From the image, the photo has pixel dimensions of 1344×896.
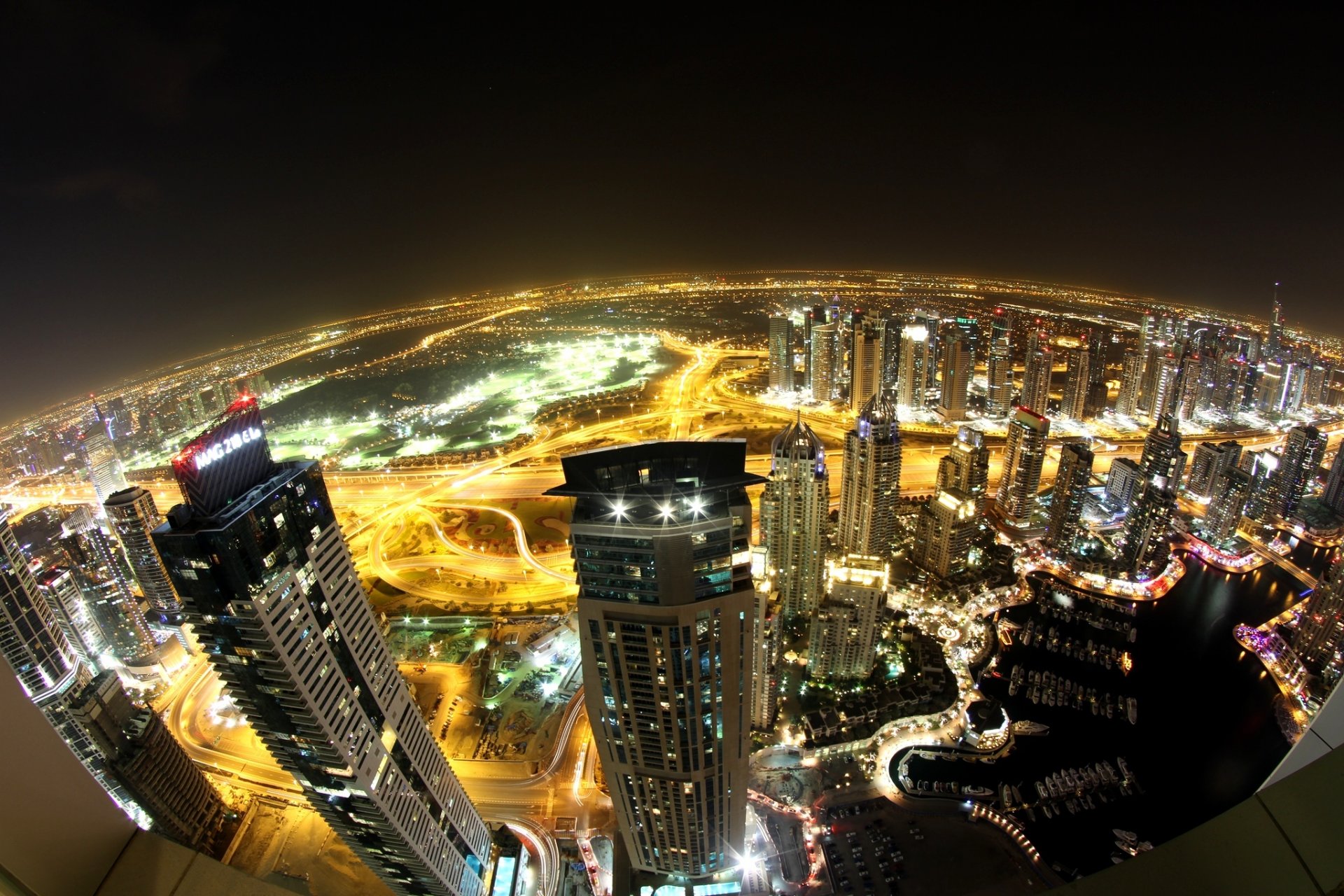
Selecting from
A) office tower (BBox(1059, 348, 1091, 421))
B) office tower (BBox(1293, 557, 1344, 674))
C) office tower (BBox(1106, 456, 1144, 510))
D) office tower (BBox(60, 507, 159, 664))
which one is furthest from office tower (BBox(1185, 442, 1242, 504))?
office tower (BBox(60, 507, 159, 664))

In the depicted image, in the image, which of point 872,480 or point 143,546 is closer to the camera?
point 143,546

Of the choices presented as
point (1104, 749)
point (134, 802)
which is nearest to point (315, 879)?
point (134, 802)

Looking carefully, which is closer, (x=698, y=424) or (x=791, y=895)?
(x=791, y=895)

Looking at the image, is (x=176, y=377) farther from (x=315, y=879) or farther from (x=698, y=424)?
(x=315, y=879)

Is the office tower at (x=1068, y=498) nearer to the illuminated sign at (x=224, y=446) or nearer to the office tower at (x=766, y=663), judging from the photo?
the office tower at (x=766, y=663)

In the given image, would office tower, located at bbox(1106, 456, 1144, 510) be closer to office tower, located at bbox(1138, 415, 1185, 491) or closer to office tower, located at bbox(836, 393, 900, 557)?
A: office tower, located at bbox(1138, 415, 1185, 491)

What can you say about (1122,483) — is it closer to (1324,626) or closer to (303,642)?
(1324,626)

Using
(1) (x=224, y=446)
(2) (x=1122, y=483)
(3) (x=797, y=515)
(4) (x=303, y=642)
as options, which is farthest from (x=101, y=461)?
(2) (x=1122, y=483)
